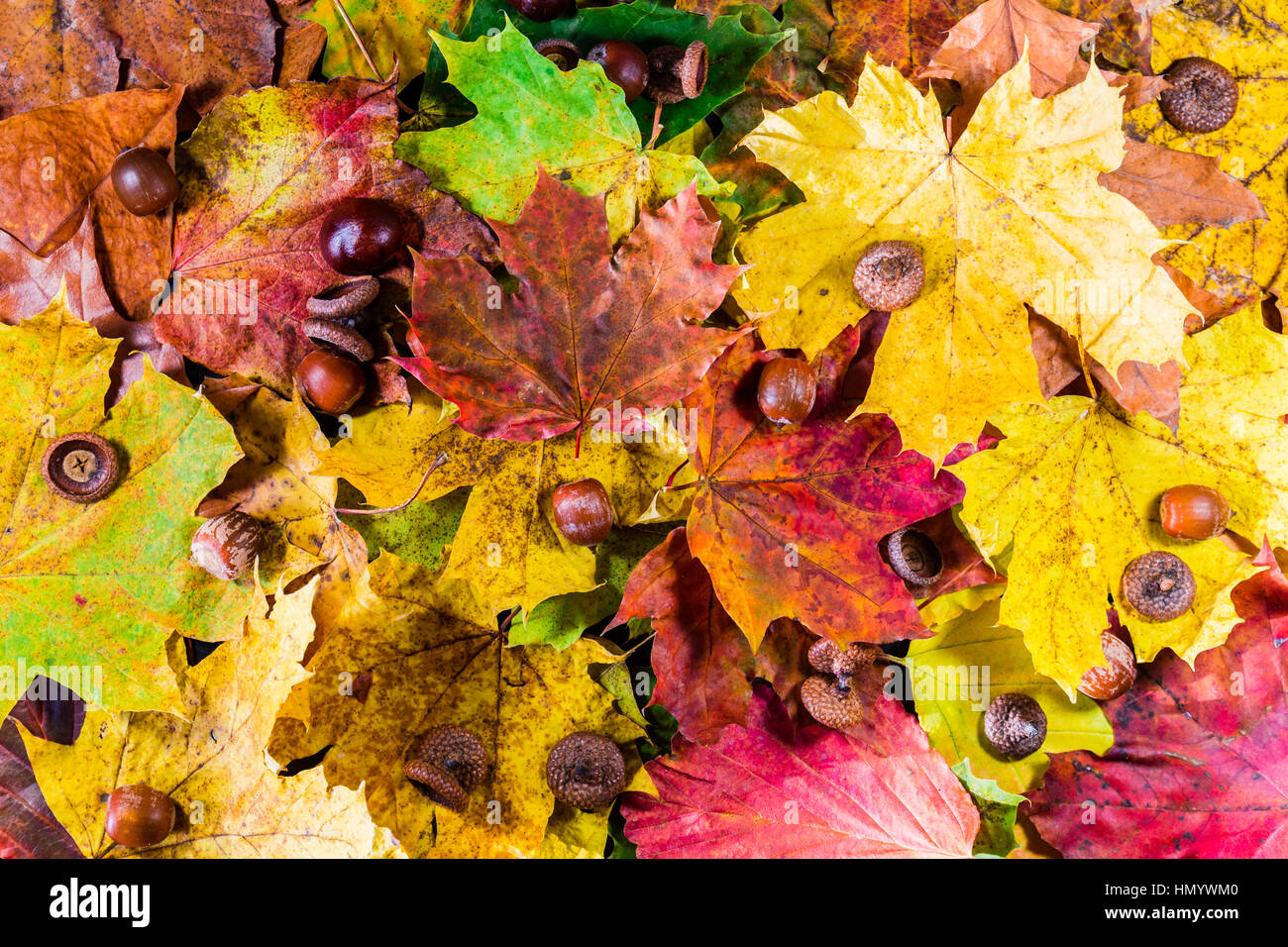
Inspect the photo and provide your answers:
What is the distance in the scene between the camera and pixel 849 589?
1452 mm

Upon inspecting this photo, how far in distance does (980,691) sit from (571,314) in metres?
1.02

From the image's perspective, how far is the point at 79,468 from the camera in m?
1.48

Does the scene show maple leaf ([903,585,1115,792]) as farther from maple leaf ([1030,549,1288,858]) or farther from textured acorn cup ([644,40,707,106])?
textured acorn cup ([644,40,707,106])

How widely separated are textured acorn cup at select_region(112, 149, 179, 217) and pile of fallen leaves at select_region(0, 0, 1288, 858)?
0.05m

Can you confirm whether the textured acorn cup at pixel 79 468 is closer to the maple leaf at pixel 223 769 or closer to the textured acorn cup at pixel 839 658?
the maple leaf at pixel 223 769

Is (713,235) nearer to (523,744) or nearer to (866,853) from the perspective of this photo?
(523,744)

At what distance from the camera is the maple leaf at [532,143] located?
1407mm

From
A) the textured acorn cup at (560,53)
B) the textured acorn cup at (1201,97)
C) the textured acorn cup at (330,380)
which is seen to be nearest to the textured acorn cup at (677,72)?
the textured acorn cup at (560,53)

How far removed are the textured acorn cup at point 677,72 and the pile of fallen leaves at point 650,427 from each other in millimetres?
26

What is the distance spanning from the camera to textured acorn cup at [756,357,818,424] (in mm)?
1397

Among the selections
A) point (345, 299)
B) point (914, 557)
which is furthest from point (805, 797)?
point (345, 299)

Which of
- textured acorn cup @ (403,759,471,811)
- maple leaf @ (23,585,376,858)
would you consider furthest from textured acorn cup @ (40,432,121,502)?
textured acorn cup @ (403,759,471,811)

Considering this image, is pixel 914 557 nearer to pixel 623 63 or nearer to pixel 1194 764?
pixel 1194 764
